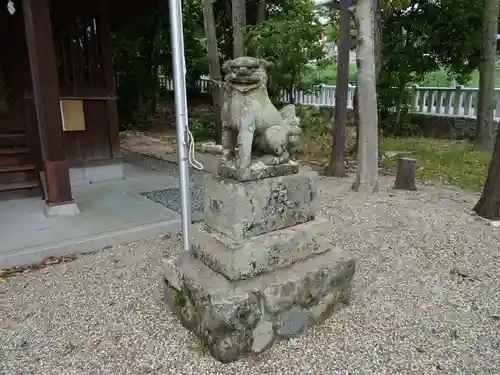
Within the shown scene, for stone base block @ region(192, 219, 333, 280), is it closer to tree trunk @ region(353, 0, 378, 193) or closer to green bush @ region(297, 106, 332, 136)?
tree trunk @ region(353, 0, 378, 193)

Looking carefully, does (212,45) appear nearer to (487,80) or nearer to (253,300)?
(487,80)

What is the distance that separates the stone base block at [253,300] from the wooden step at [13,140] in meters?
3.84

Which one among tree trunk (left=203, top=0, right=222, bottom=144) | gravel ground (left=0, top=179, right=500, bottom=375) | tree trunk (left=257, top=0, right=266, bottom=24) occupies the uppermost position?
tree trunk (left=257, top=0, right=266, bottom=24)

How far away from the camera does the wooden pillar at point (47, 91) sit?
370 cm

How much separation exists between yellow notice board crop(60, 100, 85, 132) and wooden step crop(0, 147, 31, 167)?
0.64 m

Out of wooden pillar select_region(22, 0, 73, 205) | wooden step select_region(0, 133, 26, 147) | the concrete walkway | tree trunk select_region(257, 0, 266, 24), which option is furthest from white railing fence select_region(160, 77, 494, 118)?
wooden pillar select_region(22, 0, 73, 205)

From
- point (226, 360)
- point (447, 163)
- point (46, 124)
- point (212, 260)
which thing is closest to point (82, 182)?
point (46, 124)

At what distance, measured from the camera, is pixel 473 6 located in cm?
908

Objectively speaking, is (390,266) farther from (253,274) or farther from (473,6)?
(473,6)

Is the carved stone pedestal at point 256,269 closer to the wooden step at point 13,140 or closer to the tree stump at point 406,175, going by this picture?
the tree stump at point 406,175

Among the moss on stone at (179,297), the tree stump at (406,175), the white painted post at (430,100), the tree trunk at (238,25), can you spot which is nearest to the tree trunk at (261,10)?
the tree trunk at (238,25)

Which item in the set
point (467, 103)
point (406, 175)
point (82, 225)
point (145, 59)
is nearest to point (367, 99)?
point (406, 175)

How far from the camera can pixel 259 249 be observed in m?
2.18

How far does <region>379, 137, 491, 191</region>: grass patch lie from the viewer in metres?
5.84
